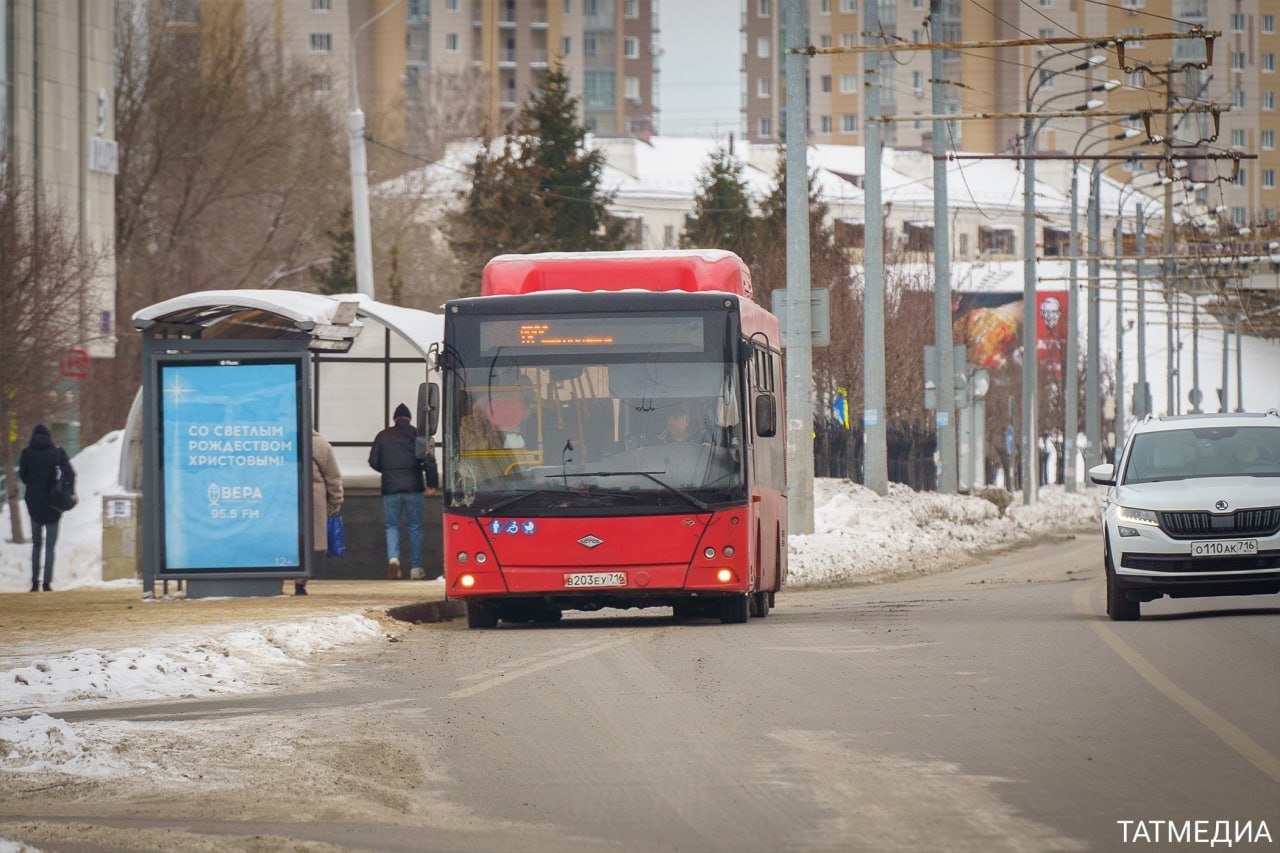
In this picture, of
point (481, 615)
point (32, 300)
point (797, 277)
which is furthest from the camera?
point (32, 300)

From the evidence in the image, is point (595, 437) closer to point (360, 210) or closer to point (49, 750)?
point (49, 750)

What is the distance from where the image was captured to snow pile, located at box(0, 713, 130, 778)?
9938mm

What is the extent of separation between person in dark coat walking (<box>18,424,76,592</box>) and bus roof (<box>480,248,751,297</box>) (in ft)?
34.0

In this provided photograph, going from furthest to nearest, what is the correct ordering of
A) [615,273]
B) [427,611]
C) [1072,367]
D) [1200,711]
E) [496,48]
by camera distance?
[496,48], [1072,367], [427,611], [615,273], [1200,711]

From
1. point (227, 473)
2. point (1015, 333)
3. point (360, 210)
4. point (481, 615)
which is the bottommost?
point (481, 615)

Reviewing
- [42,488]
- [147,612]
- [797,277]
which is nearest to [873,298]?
[797,277]

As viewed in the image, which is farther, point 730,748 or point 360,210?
point 360,210

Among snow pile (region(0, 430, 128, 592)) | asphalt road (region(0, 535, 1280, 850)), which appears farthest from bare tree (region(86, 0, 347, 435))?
asphalt road (region(0, 535, 1280, 850))

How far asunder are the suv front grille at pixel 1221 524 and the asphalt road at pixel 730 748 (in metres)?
0.77

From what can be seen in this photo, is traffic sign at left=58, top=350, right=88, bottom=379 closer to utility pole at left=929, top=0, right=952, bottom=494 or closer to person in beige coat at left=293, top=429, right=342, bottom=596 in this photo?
person in beige coat at left=293, top=429, right=342, bottom=596

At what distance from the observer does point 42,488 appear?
28.3 meters

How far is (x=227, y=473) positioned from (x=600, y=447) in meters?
5.08

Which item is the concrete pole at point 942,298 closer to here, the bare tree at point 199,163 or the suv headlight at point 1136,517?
the bare tree at point 199,163

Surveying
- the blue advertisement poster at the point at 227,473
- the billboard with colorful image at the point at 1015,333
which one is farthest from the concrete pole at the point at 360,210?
the billboard with colorful image at the point at 1015,333
